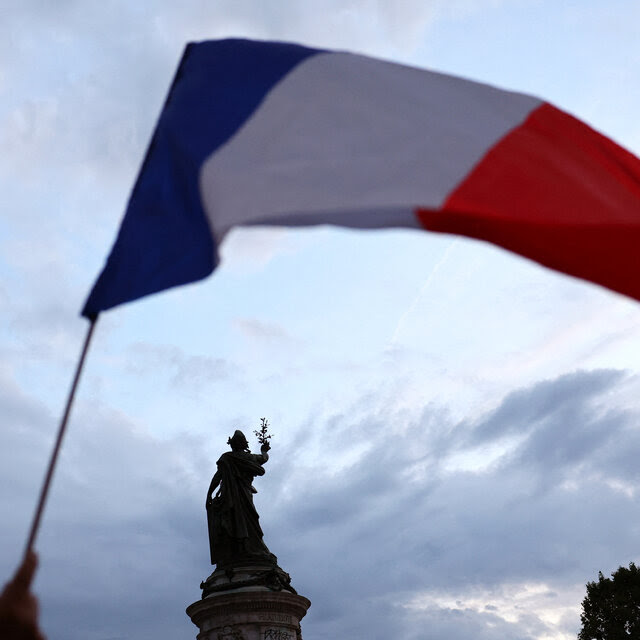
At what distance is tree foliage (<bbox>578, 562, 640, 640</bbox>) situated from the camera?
42062 millimetres

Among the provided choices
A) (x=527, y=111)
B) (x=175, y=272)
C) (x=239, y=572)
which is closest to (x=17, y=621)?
(x=175, y=272)

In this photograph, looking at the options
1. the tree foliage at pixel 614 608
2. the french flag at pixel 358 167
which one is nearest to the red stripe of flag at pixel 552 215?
the french flag at pixel 358 167

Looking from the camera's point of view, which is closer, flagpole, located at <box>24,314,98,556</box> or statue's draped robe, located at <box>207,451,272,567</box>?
flagpole, located at <box>24,314,98,556</box>

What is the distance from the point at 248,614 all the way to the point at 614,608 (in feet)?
95.4

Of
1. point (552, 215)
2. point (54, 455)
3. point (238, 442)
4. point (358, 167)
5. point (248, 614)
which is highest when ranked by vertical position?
point (238, 442)

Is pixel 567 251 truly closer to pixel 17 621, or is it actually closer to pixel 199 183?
pixel 199 183

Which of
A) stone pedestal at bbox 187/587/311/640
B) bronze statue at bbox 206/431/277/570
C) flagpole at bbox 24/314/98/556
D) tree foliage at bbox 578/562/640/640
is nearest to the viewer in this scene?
flagpole at bbox 24/314/98/556

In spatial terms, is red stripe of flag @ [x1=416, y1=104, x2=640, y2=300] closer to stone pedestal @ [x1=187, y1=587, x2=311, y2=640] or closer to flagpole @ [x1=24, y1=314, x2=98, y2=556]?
flagpole @ [x1=24, y1=314, x2=98, y2=556]

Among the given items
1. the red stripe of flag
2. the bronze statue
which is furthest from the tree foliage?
the red stripe of flag

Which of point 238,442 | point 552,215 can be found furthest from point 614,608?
point 552,215

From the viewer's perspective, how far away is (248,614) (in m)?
18.5

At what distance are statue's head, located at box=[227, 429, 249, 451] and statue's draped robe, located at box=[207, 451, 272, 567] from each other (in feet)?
Result: 0.53

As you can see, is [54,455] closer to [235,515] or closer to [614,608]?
[235,515]

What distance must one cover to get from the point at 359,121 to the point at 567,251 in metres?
1.64
